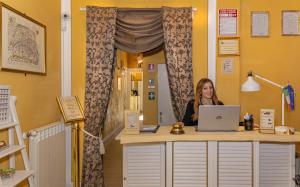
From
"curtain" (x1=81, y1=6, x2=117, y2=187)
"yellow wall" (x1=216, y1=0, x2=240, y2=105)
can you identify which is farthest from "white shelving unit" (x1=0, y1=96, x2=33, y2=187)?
"yellow wall" (x1=216, y1=0, x2=240, y2=105)

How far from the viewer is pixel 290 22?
3.64 metres

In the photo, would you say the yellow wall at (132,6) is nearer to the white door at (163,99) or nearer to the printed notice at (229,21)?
the printed notice at (229,21)

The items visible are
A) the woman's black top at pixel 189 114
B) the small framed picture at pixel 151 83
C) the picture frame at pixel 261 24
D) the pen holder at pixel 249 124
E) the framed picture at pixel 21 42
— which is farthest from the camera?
the small framed picture at pixel 151 83

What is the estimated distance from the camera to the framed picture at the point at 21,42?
236 cm

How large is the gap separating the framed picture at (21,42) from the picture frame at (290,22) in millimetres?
2799

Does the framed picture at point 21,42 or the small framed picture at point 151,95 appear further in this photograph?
the small framed picture at point 151,95

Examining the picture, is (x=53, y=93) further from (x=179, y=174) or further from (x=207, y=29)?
(x=207, y=29)

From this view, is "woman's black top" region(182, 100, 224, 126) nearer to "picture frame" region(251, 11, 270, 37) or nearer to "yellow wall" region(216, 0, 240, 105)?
"yellow wall" region(216, 0, 240, 105)

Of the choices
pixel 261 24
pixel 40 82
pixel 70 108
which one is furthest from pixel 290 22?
pixel 40 82

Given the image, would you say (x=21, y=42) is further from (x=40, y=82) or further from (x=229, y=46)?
(x=229, y=46)

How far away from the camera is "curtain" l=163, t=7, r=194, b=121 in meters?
3.54

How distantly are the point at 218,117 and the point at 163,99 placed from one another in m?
1.87

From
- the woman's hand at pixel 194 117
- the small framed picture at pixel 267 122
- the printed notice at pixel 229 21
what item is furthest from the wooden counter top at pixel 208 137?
the printed notice at pixel 229 21

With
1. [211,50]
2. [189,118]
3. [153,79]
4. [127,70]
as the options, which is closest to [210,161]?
[189,118]
